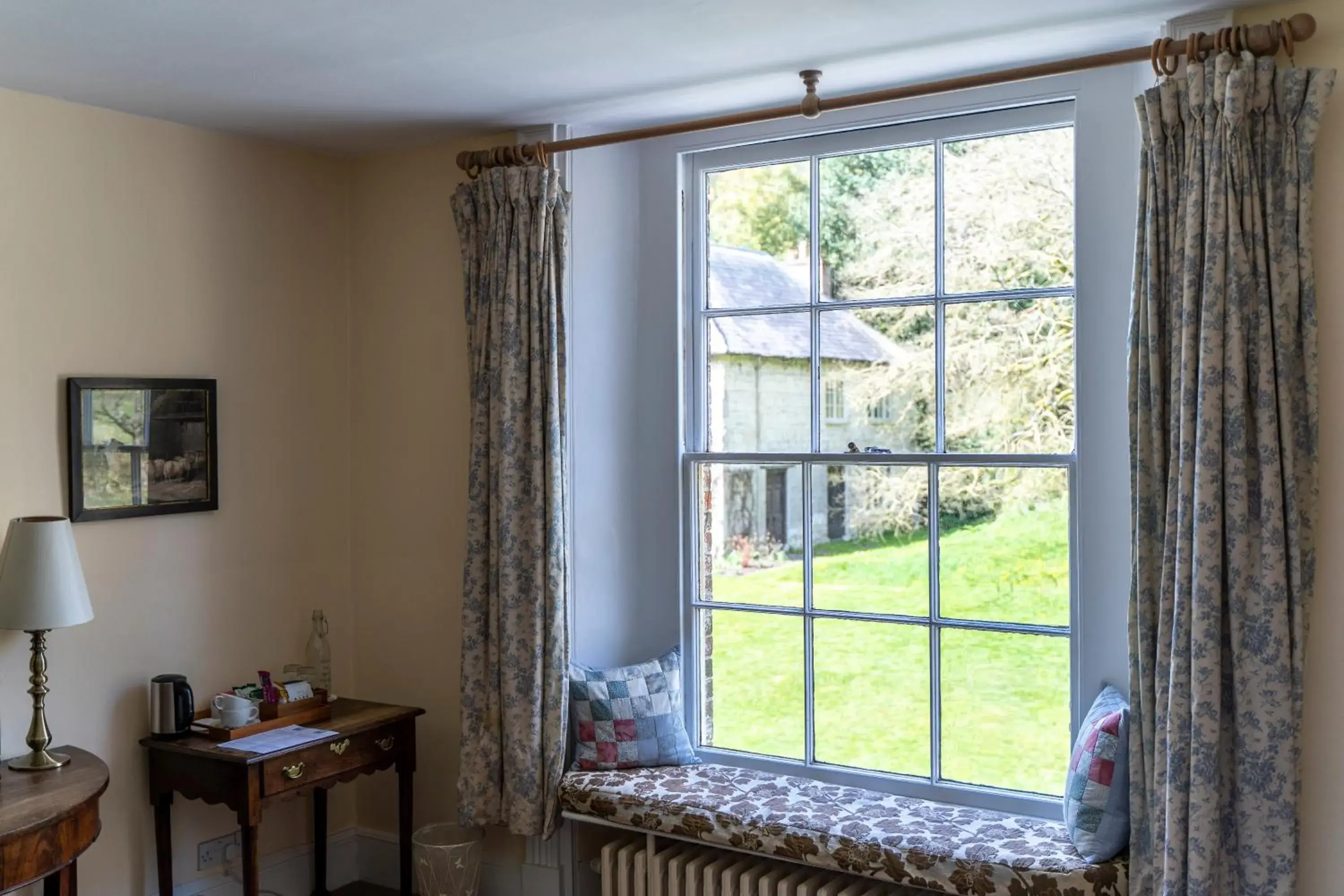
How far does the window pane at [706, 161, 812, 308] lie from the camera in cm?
352

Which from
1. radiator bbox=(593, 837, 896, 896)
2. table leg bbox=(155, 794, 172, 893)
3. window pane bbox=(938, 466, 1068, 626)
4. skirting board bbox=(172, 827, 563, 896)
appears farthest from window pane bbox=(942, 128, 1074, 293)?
table leg bbox=(155, 794, 172, 893)

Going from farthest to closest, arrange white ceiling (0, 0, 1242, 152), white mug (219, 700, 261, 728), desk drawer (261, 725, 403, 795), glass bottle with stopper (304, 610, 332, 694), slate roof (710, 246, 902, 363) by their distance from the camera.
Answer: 1. glass bottle with stopper (304, 610, 332, 694)
2. slate roof (710, 246, 902, 363)
3. white mug (219, 700, 261, 728)
4. desk drawer (261, 725, 403, 795)
5. white ceiling (0, 0, 1242, 152)

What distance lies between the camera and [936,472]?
3.29 metres

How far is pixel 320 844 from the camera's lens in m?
3.86

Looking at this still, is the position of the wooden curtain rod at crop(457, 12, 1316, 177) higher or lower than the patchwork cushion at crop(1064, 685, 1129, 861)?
higher

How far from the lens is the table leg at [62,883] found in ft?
9.39

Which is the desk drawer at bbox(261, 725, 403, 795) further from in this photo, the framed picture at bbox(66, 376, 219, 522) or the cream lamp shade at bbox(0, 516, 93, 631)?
the framed picture at bbox(66, 376, 219, 522)

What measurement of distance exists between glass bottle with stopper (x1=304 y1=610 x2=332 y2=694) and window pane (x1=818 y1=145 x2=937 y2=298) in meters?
1.92

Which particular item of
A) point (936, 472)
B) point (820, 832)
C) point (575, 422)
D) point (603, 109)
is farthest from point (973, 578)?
point (603, 109)

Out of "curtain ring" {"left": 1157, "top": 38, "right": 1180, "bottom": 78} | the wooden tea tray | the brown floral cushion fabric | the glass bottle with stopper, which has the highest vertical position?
"curtain ring" {"left": 1157, "top": 38, "right": 1180, "bottom": 78}

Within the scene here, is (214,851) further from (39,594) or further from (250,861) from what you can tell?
(39,594)

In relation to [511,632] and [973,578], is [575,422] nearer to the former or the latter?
[511,632]

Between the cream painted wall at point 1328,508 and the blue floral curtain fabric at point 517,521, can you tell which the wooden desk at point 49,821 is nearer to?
the blue floral curtain fabric at point 517,521

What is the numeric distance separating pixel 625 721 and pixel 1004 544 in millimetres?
1218
